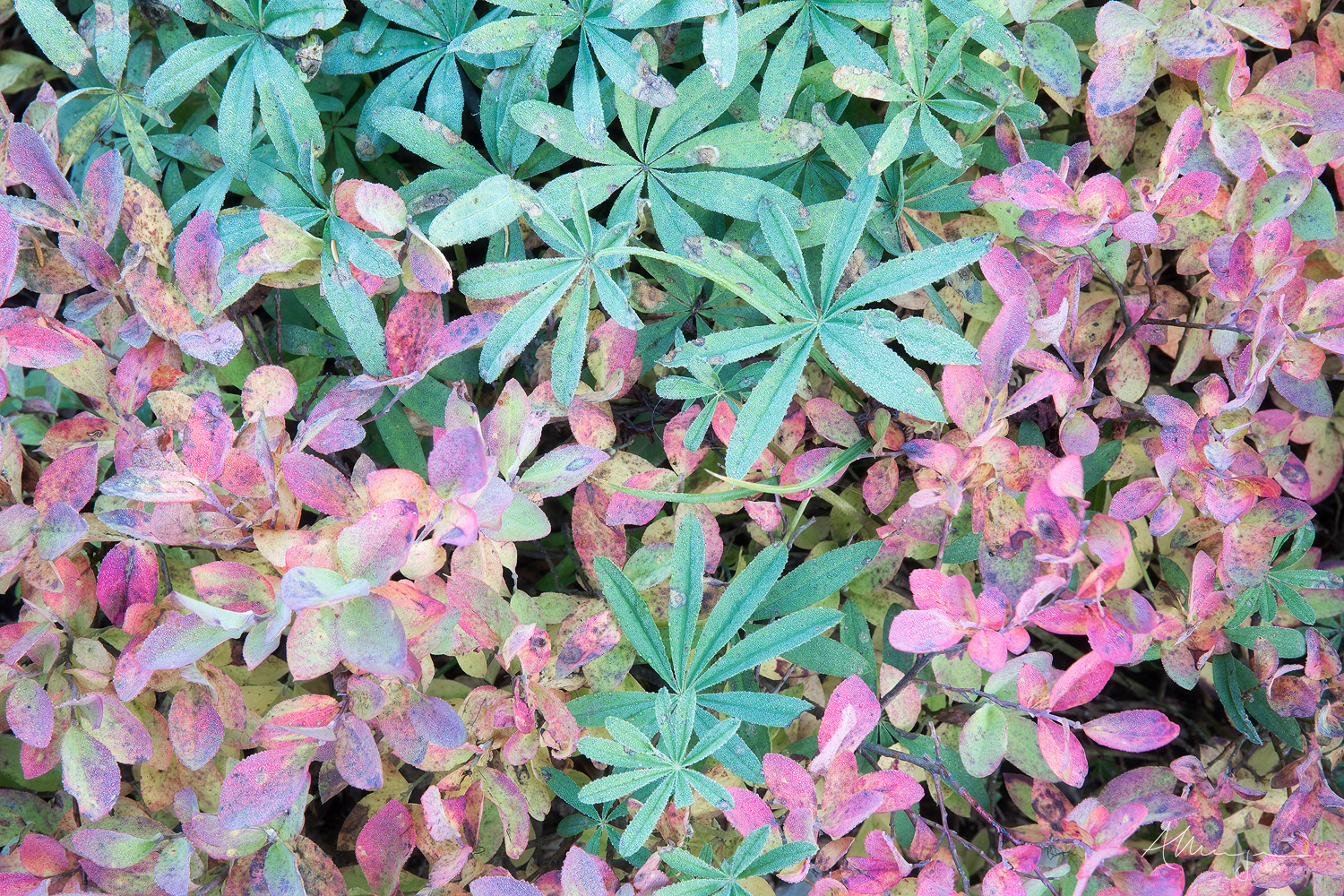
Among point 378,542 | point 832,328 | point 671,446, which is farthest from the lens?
point 671,446

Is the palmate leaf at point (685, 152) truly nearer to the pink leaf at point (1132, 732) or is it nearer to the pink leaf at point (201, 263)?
the pink leaf at point (201, 263)

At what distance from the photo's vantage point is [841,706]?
3.22 feet

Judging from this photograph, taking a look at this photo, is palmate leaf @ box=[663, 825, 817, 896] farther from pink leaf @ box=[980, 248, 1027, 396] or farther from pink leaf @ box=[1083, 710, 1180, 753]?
pink leaf @ box=[980, 248, 1027, 396]

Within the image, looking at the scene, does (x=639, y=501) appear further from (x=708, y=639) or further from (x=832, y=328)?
(x=832, y=328)

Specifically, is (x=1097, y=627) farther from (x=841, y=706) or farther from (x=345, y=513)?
(x=345, y=513)

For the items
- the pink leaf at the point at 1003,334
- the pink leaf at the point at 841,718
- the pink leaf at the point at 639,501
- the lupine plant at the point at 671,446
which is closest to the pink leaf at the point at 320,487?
the lupine plant at the point at 671,446

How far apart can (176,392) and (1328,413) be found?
4.35 feet

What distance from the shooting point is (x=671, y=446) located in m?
1.09

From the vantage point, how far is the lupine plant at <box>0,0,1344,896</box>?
0.96 metres

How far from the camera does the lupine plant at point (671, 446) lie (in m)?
0.96

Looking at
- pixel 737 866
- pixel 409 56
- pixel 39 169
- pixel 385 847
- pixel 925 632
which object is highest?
pixel 409 56

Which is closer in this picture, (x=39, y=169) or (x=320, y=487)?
(x=320, y=487)

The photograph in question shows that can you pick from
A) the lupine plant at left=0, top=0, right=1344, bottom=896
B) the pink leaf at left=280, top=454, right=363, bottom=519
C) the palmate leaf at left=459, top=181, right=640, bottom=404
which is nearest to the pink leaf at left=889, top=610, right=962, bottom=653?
the lupine plant at left=0, top=0, right=1344, bottom=896

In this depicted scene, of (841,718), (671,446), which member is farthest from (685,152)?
(841,718)
